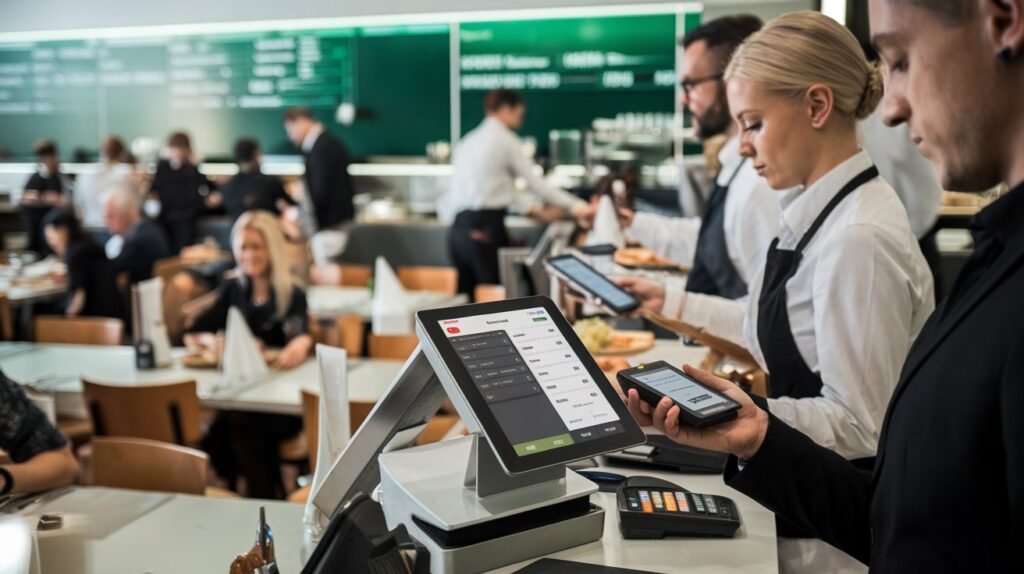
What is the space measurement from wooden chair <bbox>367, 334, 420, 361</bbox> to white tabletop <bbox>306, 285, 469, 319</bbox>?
63 centimetres

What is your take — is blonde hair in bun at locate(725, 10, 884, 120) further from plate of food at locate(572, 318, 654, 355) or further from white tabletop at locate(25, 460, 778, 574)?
plate of food at locate(572, 318, 654, 355)

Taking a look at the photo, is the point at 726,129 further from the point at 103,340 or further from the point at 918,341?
the point at 103,340

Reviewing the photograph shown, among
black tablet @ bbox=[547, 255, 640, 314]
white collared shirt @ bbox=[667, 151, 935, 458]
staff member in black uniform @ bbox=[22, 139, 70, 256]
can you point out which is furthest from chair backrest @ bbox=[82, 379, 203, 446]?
staff member in black uniform @ bbox=[22, 139, 70, 256]

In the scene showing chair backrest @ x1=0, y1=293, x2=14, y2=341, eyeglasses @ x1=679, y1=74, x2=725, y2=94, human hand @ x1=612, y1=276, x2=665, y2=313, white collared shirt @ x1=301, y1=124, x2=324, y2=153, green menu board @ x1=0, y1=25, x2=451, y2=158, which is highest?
green menu board @ x1=0, y1=25, x2=451, y2=158

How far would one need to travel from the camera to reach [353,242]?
→ 783cm

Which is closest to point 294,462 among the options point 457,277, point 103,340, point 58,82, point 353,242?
point 103,340

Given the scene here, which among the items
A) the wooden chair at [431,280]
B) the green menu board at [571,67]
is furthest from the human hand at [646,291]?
the green menu board at [571,67]

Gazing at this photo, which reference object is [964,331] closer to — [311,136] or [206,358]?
[206,358]

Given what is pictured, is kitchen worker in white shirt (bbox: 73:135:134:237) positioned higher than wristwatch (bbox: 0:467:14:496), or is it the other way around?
kitchen worker in white shirt (bbox: 73:135:134:237)

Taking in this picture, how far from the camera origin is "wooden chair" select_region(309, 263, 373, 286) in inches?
243

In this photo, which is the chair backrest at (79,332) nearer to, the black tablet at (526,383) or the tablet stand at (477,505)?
the tablet stand at (477,505)

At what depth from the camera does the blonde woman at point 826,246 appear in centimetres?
160

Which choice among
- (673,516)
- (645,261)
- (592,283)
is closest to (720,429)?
(673,516)

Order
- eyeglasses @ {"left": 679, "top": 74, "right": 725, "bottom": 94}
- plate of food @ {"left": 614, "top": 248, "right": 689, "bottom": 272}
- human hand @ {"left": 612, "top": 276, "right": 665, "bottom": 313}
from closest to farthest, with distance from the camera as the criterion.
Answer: human hand @ {"left": 612, "top": 276, "right": 665, "bottom": 313} → eyeglasses @ {"left": 679, "top": 74, "right": 725, "bottom": 94} → plate of food @ {"left": 614, "top": 248, "right": 689, "bottom": 272}
